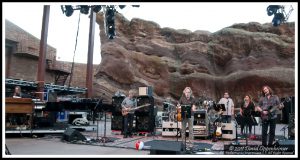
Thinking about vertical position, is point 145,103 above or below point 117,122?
above

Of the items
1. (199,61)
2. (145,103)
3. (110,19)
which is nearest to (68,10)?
(110,19)

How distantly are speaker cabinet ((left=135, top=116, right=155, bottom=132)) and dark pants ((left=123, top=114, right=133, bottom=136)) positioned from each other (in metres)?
0.83

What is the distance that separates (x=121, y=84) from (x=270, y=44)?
15.7 metres

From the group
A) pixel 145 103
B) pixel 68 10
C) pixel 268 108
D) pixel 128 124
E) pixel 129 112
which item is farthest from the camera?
pixel 68 10

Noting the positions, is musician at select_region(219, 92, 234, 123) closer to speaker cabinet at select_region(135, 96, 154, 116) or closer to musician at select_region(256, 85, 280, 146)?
speaker cabinet at select_region(135, 96, 154, 116)

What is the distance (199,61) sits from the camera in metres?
33.5

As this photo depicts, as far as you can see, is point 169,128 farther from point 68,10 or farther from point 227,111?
point 68,10

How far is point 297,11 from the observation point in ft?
16.6

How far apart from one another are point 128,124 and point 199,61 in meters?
23.0

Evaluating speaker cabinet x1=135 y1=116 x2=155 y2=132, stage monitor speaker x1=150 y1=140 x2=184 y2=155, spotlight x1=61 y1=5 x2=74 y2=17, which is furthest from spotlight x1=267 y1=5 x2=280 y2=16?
stage monitor speaker x1=150 y1=140 x2=184 y2=155

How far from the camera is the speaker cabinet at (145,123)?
12258mm

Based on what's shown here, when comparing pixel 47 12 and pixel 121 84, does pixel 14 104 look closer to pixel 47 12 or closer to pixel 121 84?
pixel 47 12

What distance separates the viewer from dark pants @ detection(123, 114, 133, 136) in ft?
36.9

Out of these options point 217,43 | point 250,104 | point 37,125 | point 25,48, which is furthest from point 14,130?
point 217,43
